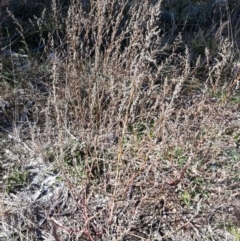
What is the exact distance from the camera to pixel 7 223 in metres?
2.17

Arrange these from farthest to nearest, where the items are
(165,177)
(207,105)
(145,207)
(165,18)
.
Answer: (165,18), (207,105), (165,177), (145,207)

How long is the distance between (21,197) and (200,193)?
40.8 inches

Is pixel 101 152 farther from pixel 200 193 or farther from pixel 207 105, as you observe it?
pixel 207 105

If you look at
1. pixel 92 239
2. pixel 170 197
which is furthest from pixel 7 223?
pixel 170 197

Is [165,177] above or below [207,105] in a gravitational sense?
below

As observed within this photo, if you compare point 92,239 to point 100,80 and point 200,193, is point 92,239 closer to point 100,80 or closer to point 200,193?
point 200,193

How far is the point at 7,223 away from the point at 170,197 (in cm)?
92

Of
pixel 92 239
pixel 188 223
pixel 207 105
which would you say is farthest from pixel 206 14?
pixel 92 239

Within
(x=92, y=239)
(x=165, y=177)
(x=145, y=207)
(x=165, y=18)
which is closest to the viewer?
(x=92, y=239)

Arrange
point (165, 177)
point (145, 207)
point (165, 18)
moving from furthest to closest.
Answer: point (165, 18)
point (165, 177)
point (145, 207)

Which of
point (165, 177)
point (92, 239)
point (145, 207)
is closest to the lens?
point (92, 239)

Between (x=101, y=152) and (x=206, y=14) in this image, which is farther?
(x=206, y=14)

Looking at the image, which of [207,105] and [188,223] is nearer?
[188,223]

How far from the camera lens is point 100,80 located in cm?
291
